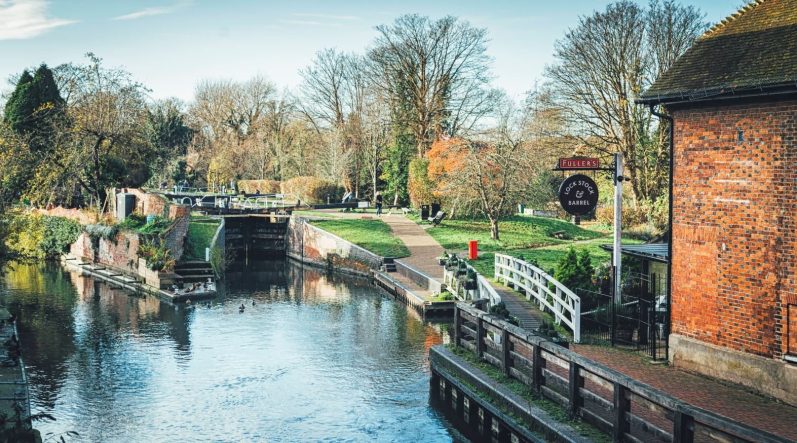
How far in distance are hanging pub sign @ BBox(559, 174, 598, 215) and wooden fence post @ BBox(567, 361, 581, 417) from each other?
5757 millimetres

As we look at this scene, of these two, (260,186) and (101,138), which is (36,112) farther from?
(260,186)

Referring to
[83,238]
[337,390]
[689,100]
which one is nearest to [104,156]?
[83,238]

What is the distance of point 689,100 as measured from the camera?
15609mm

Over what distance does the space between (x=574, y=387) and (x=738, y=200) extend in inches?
174

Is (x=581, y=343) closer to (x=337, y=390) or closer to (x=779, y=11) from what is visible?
(x=337, y=390)

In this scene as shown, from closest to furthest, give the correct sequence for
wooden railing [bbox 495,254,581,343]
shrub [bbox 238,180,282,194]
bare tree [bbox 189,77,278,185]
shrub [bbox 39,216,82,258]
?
wooden railing [bbox 495,254,581,343], shrub [bbox 39,216,82,258], shrub [bbox 238,180,282,194], bare tree [bbox 189,77,278,185]

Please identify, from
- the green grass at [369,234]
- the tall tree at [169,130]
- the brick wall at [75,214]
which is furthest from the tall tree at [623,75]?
the tall tree at [169,130]

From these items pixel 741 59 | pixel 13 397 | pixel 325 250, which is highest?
pixel 741 59

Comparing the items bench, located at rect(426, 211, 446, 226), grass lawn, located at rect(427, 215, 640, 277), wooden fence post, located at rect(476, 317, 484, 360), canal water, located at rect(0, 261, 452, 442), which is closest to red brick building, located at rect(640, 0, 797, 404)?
wooden fence post, located at rect(476, 317, 484, 360)

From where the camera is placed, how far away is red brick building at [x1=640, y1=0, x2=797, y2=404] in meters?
14.2

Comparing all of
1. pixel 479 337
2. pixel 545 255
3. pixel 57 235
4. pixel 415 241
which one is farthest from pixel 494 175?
pixel 479 337

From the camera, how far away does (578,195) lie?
19172mm

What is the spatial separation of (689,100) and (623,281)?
23.2 feet

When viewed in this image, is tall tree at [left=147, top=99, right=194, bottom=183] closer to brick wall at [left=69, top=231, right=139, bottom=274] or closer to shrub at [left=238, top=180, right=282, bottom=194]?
shrub at [left=238, top=180, right=282, bottom=194]
